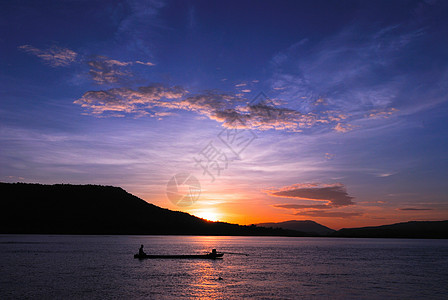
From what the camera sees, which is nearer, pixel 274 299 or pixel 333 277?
pixel 274 299

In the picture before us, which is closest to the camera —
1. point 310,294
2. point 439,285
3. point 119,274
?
point 310,294

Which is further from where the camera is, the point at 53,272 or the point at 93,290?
the point at 53,272

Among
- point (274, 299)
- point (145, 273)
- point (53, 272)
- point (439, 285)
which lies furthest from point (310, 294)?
point (53, 272)

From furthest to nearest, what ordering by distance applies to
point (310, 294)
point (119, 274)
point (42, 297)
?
point (119, 274), point (310, 294), point (42, 297)

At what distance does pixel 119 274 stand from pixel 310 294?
→ 2928 centimetres

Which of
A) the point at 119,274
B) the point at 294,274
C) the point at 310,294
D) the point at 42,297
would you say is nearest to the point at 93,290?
the point at 42,297

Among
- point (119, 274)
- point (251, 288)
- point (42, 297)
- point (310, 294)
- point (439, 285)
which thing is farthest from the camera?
point (119, 274)

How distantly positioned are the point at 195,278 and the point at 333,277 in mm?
21027

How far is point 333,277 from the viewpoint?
53312 millimetres

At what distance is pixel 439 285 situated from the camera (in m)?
47.1

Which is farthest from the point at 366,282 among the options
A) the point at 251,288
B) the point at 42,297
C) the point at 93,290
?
the point at 42,297

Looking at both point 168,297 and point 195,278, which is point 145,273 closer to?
point 195,278

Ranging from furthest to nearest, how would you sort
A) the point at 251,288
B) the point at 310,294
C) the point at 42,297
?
the point at 251,288 < the point at 310,294 < the point at 42,297

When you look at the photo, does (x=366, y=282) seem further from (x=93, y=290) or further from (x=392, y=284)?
(x=93, y=290)
